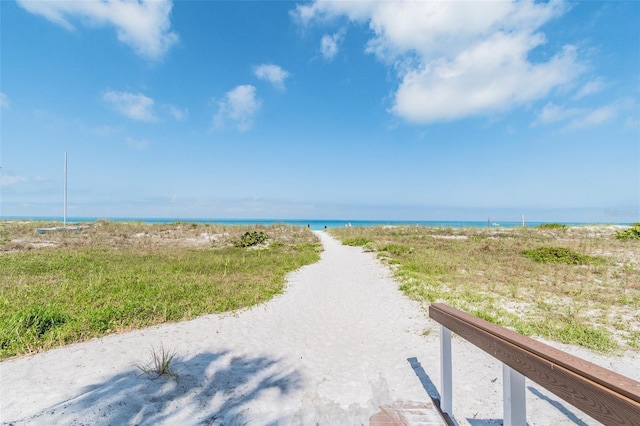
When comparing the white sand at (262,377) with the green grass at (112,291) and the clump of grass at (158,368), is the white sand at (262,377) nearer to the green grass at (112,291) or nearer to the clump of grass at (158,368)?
the clump of grass at (158,368)

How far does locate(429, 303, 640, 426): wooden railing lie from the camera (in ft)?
4.27

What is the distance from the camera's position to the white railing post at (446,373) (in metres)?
3.43

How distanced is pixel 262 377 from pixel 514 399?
3350 mm

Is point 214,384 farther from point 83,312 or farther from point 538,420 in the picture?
point 83,312

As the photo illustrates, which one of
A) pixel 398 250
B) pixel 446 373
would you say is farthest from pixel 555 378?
pixel 398 250

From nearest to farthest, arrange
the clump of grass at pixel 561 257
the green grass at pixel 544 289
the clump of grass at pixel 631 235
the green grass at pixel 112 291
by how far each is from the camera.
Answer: the green grass at pixel 112 291 < the green grass at pixel 544 289 < the clump of grass at pixel 561 257 < the clump of grass at pixel 631 235

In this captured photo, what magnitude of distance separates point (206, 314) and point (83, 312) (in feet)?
8.51

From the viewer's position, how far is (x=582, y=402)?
151cm

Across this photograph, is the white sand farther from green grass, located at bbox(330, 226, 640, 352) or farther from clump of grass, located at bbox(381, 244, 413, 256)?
clump of grass, located at bbox(381, 244, 413, 256)

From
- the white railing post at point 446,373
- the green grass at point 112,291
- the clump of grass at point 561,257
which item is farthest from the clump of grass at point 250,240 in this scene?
the white railing post at point 446,373

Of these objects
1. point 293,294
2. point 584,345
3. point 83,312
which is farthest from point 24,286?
point 584,345

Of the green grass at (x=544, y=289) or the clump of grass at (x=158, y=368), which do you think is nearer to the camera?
the clump of grass at (x=158, y=368)

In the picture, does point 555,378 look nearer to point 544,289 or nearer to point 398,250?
point 544,289

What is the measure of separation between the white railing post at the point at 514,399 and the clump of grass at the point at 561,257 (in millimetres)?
15303
